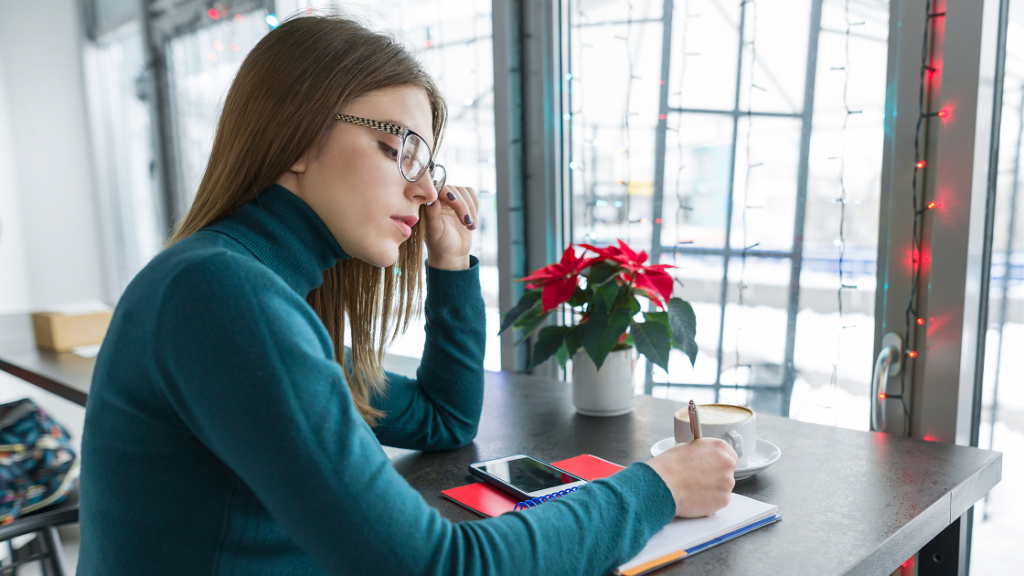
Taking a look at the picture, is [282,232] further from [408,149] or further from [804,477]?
[804,477]

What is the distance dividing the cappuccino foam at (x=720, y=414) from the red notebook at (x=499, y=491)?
0.47 feet

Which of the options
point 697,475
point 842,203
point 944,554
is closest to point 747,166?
point 842,203

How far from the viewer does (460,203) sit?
47.6 inches

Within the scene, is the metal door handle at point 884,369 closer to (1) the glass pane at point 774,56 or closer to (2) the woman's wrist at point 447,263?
(1) the glass pane at point 774,56

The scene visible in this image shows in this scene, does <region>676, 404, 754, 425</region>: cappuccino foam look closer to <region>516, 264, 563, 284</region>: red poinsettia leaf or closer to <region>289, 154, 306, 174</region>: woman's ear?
<region>516, 264, 563, 284</region>: red poinsettia leaf

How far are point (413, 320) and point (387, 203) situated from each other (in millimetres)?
413

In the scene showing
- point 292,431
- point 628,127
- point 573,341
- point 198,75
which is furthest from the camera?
point 198,75

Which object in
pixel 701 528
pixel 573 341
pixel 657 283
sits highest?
pixel 657 283

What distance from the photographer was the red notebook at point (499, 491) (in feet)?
2.83

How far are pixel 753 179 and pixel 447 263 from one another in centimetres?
79

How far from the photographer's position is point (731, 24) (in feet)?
5.01

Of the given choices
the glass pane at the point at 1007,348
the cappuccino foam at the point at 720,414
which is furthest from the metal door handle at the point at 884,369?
the cappuccino foam at the point at 720,414

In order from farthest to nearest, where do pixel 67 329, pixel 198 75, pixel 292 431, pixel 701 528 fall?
pixel 198 75 → pixel 67 329 → pixel 701 528 → pixel 292 431

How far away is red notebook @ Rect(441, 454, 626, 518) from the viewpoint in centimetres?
86
